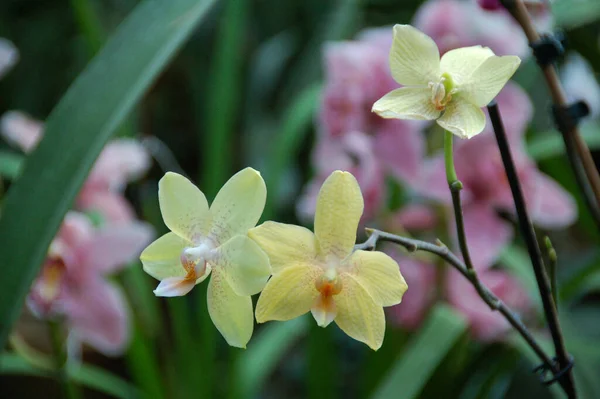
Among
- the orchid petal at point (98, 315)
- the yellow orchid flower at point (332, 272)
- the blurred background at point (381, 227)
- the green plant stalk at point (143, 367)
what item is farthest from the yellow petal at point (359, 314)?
the green plant stalk at point (143, 367)

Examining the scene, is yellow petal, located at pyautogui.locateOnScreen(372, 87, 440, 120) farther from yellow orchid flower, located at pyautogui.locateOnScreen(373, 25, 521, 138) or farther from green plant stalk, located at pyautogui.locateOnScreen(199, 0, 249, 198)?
green plant stalk, located at pyautogui.locateOnScreen(199, 0, 249, 198)

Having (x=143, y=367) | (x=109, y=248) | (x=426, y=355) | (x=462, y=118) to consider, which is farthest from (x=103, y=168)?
(x=462, y=118)

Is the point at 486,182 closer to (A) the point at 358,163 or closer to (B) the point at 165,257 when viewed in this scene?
(A) the point at 358,163

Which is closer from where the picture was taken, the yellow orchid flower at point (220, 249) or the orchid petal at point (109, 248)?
the yellow orchid flower at point (220, 249)

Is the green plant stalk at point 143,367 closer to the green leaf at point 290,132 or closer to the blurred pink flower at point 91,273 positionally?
the blurred pink flower at point 91,273

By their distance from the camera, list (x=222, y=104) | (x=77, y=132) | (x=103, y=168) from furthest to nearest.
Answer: (x=222, y=104) < (x=103, y=168) < (x=77, y=132)

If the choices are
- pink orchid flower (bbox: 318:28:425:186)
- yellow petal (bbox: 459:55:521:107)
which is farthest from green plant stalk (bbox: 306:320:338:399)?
yellow petal (bbox: 459:55:521:107)
